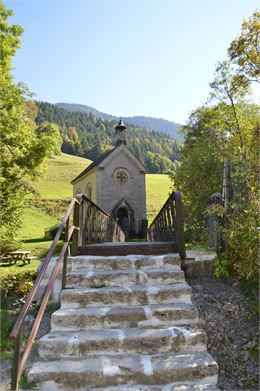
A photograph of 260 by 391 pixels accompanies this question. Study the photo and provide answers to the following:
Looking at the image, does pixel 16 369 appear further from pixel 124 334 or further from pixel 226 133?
pixel 226 133

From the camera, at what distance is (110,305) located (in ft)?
13.1

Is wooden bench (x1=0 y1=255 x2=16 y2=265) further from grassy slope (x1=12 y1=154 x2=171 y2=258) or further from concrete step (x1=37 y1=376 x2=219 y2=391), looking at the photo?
concrete step (x1=37 y1=376 x2=219 y2=391)

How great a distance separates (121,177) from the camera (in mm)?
28453

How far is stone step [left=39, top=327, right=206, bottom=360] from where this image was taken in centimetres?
330

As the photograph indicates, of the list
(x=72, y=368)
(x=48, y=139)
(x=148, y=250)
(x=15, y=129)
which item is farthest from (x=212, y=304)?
(x=48, y=139)

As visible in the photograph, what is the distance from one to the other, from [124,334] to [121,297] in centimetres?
62

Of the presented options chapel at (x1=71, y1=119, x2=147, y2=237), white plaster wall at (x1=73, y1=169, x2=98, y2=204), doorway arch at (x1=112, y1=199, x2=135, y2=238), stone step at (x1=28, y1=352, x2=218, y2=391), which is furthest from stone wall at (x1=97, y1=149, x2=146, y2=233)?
stone step at (x1=28, y1=352, x2=218, y2=391)

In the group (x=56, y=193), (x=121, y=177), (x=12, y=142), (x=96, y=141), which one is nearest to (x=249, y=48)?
(x=12, y=142)

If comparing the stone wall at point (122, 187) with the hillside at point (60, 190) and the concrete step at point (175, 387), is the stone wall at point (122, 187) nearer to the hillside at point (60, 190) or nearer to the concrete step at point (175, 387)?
the hillside at point (60, 190)

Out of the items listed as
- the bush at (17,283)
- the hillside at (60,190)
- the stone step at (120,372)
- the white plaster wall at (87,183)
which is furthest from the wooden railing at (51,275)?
the hillside at (60,190)

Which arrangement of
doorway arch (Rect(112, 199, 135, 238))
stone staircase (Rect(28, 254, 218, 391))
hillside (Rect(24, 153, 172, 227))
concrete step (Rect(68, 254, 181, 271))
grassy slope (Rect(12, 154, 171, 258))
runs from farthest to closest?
hillside (Rect(24, 153, 172, 227)) < grassy slope (Rect(12, 154, 171, 258)) < doorway arch (Rect(112, 199, 135, 238)) < concrete step (Rect(68, 254, 181, 271)) < stone staircase (Rect(28, 254, 218, 391))

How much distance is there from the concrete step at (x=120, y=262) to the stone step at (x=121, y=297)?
2.15ft

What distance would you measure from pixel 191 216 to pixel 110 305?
34.5 feet

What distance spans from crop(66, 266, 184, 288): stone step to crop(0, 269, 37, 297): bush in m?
1.68
